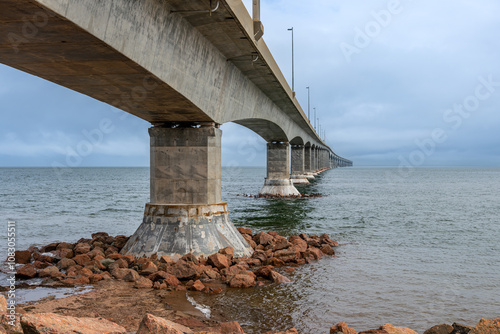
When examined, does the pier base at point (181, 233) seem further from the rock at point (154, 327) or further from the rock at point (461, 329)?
the rock at point (461, 329)

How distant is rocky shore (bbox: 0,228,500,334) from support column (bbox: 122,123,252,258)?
0.52 meters

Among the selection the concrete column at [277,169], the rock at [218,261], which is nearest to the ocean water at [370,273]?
the rock at [218,261]

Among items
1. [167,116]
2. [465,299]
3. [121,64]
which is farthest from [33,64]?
[465,299]

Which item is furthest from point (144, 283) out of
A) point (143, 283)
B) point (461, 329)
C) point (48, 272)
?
point (461, 329)

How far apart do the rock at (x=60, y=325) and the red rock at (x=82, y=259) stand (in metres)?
6.45

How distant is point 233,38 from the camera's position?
12.9m

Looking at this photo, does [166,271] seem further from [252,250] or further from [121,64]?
[121,64]

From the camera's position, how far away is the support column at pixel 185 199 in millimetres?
13148

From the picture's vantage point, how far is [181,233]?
13.1 meters

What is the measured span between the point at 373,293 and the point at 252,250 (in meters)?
4.66

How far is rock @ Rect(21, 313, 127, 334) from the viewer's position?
5734mm

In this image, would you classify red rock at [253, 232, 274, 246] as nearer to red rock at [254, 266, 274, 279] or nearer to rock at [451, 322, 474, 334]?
red rock at [254, 266, 274, 279]

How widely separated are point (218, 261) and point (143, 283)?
226 cm

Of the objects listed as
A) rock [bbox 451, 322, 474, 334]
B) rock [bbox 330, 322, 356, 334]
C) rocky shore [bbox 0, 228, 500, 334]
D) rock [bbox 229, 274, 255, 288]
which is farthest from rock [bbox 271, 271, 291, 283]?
rock [bbox 451, 322, 474, 334]
